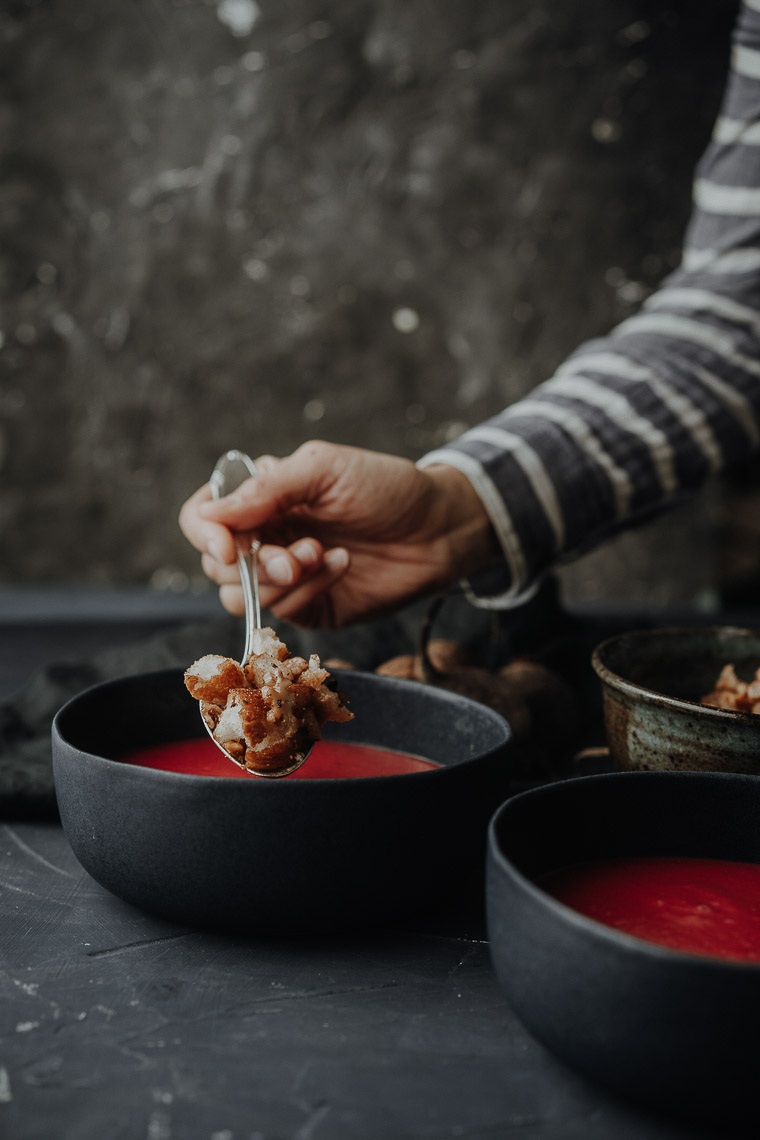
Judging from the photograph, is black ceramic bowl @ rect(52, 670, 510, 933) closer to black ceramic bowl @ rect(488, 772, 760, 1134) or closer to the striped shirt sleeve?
black ceramic bowl @ rect(488, 772, 760, 1134)

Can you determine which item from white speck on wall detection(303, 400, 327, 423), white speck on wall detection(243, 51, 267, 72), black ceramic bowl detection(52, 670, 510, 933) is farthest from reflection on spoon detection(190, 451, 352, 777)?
white speck on wall detection(243, 51, 267, 72)

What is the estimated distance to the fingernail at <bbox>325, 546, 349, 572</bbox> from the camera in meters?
1.22

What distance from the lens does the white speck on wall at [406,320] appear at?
8.09ft

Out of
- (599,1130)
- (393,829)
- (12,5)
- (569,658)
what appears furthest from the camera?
(12,5)

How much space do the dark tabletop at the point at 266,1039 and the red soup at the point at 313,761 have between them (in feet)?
0.45

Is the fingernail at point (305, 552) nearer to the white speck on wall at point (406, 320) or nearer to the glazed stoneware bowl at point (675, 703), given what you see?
the glazed stoneware bowl at point (675, 703)

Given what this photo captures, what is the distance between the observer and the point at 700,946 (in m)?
0.61

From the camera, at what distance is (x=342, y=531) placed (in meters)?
1.32

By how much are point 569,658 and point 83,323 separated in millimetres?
1572

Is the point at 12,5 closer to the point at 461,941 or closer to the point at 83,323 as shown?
the point at 83,323

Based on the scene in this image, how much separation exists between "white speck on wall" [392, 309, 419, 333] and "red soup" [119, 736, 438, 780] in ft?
5.48

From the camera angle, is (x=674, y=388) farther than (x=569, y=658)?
No

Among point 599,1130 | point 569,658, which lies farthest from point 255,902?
point 569,658

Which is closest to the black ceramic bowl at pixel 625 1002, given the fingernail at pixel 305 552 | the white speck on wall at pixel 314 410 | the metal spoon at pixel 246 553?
the metal spoon at pixel 246 553
